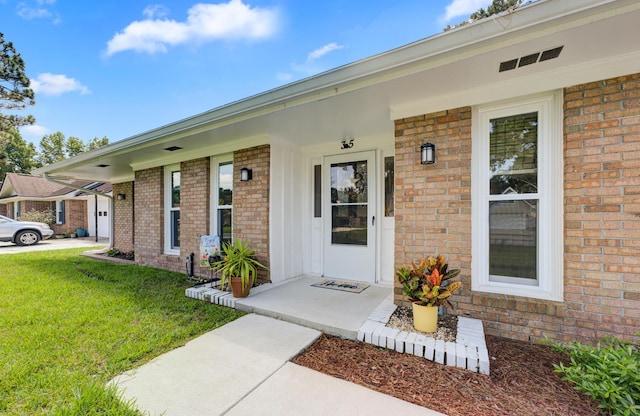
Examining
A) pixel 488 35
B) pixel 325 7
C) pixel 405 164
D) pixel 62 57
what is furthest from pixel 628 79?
pixel 62 57

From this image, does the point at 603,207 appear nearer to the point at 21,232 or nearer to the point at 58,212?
the point at 21,232

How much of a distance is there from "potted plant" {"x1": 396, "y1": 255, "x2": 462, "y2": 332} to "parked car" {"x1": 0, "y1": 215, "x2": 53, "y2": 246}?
1546 cm

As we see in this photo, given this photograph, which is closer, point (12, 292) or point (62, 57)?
point (12, 292)

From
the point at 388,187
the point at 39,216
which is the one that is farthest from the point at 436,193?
the point at 39,216

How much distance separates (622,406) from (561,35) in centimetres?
245

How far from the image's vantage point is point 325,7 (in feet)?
18.2

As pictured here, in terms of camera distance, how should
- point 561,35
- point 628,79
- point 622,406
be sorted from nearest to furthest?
point 622,406
point 561,35
point 628,79

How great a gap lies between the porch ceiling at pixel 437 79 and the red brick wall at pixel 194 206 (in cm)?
115

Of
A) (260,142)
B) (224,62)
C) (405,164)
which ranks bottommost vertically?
(405,164)

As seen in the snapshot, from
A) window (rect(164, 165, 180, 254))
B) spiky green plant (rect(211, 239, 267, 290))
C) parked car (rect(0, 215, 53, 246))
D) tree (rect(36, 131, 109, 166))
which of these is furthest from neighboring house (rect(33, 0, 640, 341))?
tree (rect(36, 131, 109, 166))

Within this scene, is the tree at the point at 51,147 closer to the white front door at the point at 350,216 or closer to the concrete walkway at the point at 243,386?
the white front door at the point at 350,216

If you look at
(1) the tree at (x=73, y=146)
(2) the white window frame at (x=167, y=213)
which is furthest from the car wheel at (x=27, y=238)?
(1) the tree at (x=73, y=146)

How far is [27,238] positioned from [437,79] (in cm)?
1609

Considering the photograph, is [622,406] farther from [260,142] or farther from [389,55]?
[260,142]
